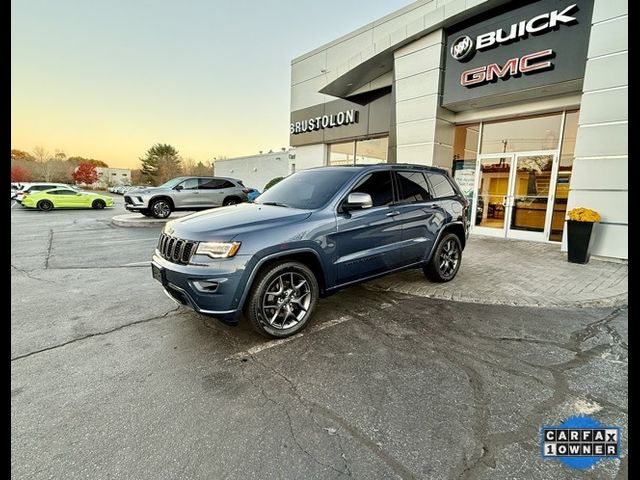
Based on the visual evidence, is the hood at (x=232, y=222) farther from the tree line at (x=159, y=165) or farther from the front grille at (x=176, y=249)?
the tree line at (x=159, y=165)

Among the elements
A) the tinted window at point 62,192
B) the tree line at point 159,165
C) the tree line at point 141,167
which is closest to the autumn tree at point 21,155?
the tree line at point 141,167

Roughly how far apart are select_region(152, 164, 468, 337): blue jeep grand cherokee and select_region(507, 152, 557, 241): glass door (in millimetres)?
5986

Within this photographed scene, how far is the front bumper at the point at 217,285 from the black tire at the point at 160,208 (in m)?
11.5

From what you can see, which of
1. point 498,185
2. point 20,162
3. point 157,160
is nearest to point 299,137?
point 498,185

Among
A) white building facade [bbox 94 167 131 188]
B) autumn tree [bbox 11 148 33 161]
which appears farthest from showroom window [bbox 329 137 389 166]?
autumn tree [bbox 11 148 33 161]

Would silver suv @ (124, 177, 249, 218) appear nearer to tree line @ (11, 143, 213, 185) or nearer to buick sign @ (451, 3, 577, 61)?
buick sign @ (451, 3, 577, 61)

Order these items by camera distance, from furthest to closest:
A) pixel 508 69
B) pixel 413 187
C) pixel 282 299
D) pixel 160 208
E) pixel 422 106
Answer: pixel 160 208
pixel 422 106
pixel 508 69
pixel 413 187
pixel 282 299

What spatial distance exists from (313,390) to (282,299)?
1064 mm

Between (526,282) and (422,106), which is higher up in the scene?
(422,106)

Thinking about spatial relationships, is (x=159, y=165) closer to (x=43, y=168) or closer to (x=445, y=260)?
(x=43, y=168)

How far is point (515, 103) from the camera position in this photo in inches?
355

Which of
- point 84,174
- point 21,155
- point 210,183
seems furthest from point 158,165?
point 210,183

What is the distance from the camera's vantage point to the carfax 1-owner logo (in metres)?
1.92

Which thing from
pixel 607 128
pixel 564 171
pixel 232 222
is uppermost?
pixel 607 128
